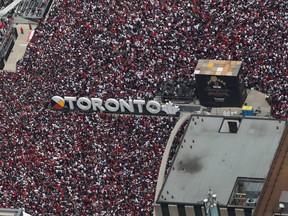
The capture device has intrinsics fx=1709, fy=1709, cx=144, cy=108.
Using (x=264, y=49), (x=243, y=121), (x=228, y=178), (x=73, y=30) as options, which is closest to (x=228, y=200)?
(x=228, y=178)

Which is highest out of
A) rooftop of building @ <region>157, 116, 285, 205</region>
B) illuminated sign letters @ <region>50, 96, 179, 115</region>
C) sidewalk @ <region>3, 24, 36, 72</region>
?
sidewalk @ <region>3, 24, 36, 72</region>

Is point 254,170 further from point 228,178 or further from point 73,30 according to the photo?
point 73,30

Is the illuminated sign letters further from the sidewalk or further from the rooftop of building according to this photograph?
the sidewalk

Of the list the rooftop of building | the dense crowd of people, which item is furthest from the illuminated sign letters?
the rooftop of building

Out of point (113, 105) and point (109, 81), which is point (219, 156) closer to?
point (113, 105)

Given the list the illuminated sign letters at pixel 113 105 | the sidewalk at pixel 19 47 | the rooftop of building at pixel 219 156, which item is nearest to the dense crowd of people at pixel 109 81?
the illuminated sign letters at pixel 113 105

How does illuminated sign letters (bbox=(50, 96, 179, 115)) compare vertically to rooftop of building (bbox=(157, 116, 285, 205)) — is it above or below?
above

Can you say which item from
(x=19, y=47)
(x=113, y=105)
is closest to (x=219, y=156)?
(x=113, y=105)

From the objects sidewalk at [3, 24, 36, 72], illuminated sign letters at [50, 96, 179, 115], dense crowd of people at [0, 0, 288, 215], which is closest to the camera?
dense crowd of people at [0, 0, 288, 215]

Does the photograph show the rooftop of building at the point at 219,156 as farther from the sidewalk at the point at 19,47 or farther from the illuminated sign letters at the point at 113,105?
the sidewalk at the point at 19,47
